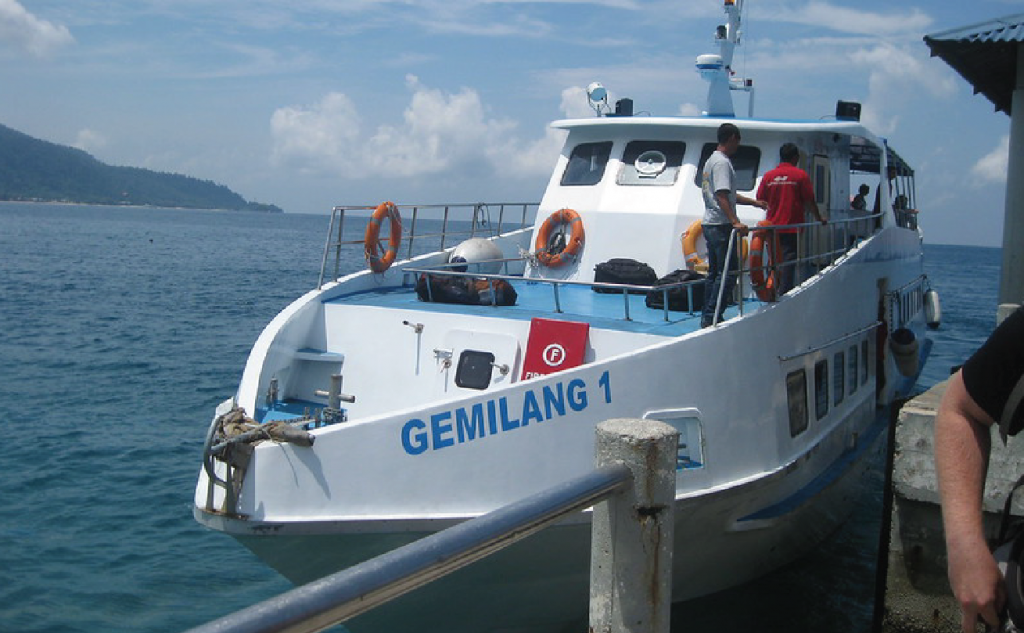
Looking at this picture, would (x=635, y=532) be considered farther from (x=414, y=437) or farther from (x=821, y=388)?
(x=821, y=388)

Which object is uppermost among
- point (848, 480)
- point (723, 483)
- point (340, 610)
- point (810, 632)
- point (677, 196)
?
point (677, 196)

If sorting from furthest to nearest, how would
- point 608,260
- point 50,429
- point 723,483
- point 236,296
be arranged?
point 236,296, point 50,429, point 608,260, point 723,483

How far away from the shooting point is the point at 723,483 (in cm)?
718

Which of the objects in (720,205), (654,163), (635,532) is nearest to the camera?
(635,532)

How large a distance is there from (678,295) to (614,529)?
5617 mm

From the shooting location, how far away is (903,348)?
12.1 meters

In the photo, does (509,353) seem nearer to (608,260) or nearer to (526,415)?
(526,415)

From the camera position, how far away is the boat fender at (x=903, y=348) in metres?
12.1

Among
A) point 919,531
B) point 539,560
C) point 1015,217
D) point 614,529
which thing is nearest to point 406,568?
point 614,529

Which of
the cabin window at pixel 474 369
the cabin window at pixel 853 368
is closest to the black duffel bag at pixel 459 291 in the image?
the cabin window at pixel 474 369

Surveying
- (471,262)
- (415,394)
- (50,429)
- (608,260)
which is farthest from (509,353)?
(50,429)

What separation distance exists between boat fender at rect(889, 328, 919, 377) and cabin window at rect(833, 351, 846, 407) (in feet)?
9.14

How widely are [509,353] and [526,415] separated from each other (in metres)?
1.28

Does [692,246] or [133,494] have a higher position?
[692,246]
